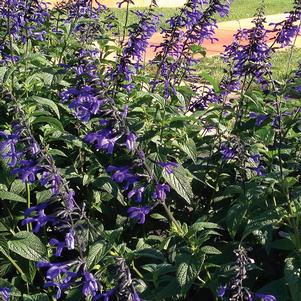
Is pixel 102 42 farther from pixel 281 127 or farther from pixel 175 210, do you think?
pixel 281 127

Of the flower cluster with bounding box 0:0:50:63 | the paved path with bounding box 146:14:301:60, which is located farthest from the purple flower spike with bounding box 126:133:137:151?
the paved path with bounding box 146:14:301:60

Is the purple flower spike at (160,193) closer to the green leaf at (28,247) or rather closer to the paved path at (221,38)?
the green leaf at (28,247)

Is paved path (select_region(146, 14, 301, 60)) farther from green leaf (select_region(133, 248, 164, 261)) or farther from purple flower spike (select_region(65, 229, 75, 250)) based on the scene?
purple flower spike (select_region(65, 229, 75, 250))

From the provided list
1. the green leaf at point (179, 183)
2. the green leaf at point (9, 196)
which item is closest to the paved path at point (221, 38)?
the green leaf at point (179, 183)

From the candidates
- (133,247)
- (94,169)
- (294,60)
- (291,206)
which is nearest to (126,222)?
(133,247)

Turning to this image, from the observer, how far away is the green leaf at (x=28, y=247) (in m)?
2.79

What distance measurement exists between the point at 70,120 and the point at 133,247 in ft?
2.80

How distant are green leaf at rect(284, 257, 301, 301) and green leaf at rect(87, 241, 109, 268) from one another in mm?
791

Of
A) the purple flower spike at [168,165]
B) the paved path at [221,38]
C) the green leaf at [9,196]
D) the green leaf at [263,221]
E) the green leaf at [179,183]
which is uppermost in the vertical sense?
the paved path at [221,38]

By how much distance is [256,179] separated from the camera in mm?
3150

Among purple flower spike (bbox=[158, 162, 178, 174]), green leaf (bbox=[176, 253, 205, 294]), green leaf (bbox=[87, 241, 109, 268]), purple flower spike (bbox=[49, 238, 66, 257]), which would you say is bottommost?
green leaf (bbox=[176, 253, 205, 294])

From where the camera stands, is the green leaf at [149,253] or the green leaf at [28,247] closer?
the green leaf at [149,253]

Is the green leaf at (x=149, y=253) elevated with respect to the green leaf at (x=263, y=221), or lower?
lower

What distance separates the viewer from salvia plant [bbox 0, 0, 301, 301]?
2.48 m
